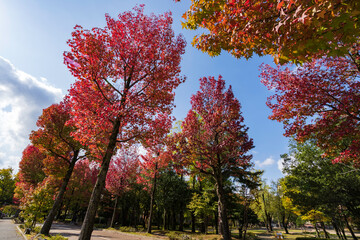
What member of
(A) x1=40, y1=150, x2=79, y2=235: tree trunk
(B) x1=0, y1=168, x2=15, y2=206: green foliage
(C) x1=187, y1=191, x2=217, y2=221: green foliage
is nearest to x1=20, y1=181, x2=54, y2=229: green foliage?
(A) x1=40, y1=150, x2=79, y2=235: tree trunk

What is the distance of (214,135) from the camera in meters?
11.8

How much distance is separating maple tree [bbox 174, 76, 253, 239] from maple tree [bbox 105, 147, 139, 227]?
51.1 ft

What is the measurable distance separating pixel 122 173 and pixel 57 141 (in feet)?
44.2

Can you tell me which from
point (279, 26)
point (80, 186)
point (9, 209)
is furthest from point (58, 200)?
point (9, 209)

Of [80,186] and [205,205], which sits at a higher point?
[80,186]

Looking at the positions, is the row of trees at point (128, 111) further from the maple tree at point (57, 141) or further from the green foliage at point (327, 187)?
the green foliage at point (327, 187)

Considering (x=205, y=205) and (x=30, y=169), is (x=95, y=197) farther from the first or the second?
(x=30, y=169)

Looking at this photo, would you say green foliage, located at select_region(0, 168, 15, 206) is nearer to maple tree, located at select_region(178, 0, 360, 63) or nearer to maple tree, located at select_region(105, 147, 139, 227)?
maple tree, located at select_region(105, 147, 139, 227)

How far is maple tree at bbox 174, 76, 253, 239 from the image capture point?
11.1 meters

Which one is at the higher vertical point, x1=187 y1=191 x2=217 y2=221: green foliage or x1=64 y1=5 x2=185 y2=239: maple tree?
x1=64 y1=5 x2=185 y2=239: maple tree

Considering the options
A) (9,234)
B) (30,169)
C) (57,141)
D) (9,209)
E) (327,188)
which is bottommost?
(9,234)

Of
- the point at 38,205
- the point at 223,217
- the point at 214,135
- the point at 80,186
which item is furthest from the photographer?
the point at 80,186

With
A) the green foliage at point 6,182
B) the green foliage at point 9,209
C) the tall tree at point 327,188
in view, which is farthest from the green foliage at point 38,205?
the green foliage at point 6,182

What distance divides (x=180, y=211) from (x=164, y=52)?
25.3 metres
